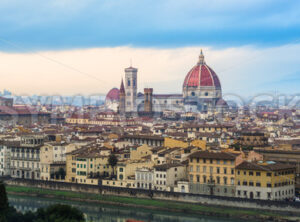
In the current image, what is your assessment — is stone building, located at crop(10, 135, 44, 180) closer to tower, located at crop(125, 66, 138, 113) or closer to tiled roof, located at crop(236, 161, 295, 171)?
tiled roof, located at crop(236, 161, 295, 171)

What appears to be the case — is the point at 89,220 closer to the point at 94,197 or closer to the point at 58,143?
the point at 94,197

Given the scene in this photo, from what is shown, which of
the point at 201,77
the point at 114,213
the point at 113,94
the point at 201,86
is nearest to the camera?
the point at 114,213

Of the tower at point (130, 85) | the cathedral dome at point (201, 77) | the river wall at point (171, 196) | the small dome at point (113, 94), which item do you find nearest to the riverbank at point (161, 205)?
the river wall at point (171, 196)

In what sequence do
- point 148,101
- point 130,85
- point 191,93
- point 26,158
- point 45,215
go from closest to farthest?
point 45,215 → point 26,158 → point 148,101 → point 130,85 → point 191,93

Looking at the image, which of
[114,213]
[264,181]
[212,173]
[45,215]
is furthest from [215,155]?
[45,215]

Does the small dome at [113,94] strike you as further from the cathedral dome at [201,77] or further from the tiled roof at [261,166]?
the tiled roof at [261,166]

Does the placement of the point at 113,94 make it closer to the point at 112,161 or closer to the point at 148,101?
the point at 148,101
